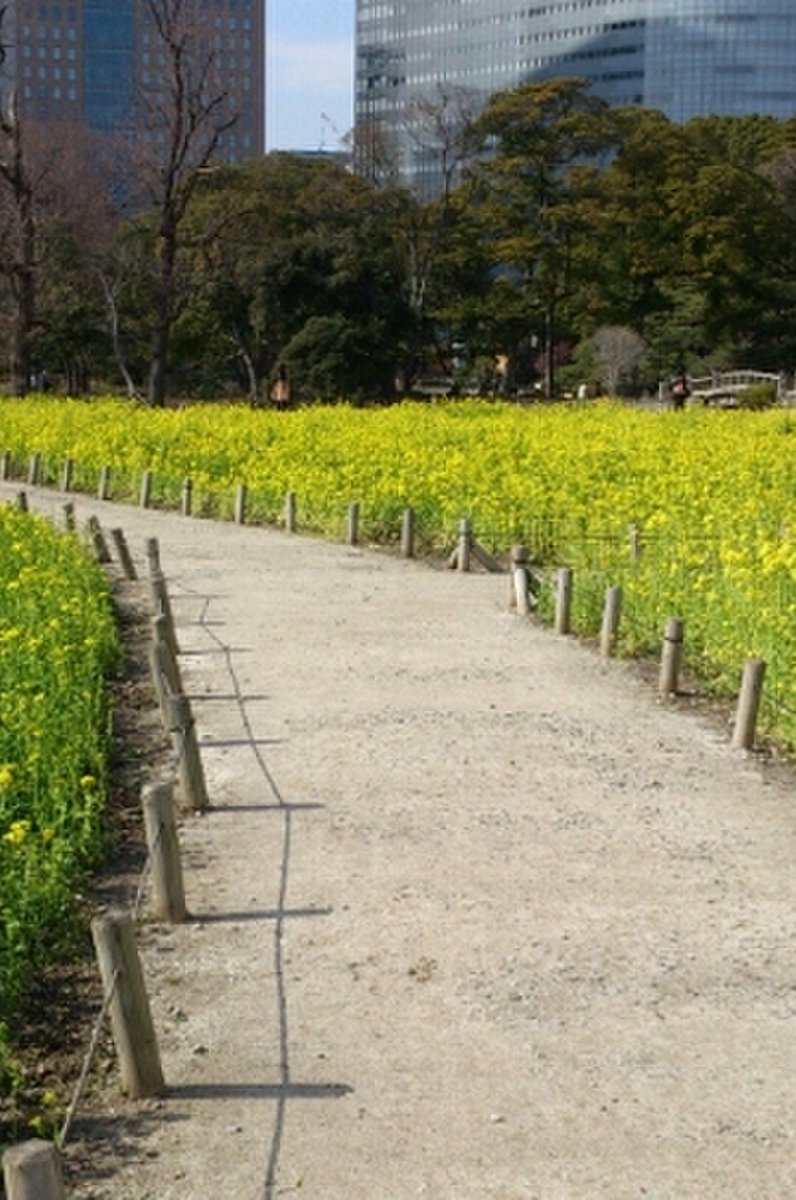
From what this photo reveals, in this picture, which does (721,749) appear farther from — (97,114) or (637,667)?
(97,114)

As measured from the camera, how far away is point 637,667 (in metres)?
10.5

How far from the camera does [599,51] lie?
93.8 meters

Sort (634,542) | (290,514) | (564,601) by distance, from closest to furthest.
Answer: (564,601) → (634,542) → (290,514)

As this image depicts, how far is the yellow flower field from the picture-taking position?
10.3 metres

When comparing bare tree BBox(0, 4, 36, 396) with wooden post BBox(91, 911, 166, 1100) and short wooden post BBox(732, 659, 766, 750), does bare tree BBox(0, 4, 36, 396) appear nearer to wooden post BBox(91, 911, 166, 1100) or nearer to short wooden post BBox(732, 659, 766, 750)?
short wooden post BBox(732, 659, 766, 750)

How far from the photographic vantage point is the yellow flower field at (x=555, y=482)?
10.3 metres

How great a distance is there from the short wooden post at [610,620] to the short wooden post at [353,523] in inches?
245

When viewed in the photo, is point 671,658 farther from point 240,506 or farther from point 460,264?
point 460,264

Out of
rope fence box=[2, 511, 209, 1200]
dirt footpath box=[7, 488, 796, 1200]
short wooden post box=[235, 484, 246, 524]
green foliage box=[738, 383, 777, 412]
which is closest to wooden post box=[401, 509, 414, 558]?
short wooden post box=[235, 484, 246, 524]

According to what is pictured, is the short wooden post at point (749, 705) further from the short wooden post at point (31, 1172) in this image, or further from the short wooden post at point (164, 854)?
the short wooden post at point (31, 1172)

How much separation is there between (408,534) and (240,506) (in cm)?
369

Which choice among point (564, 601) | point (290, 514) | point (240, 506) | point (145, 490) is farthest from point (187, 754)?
point (145, 490)

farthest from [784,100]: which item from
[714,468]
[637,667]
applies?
[637,667]

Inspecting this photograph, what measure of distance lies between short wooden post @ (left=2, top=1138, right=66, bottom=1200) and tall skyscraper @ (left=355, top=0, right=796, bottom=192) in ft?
299
